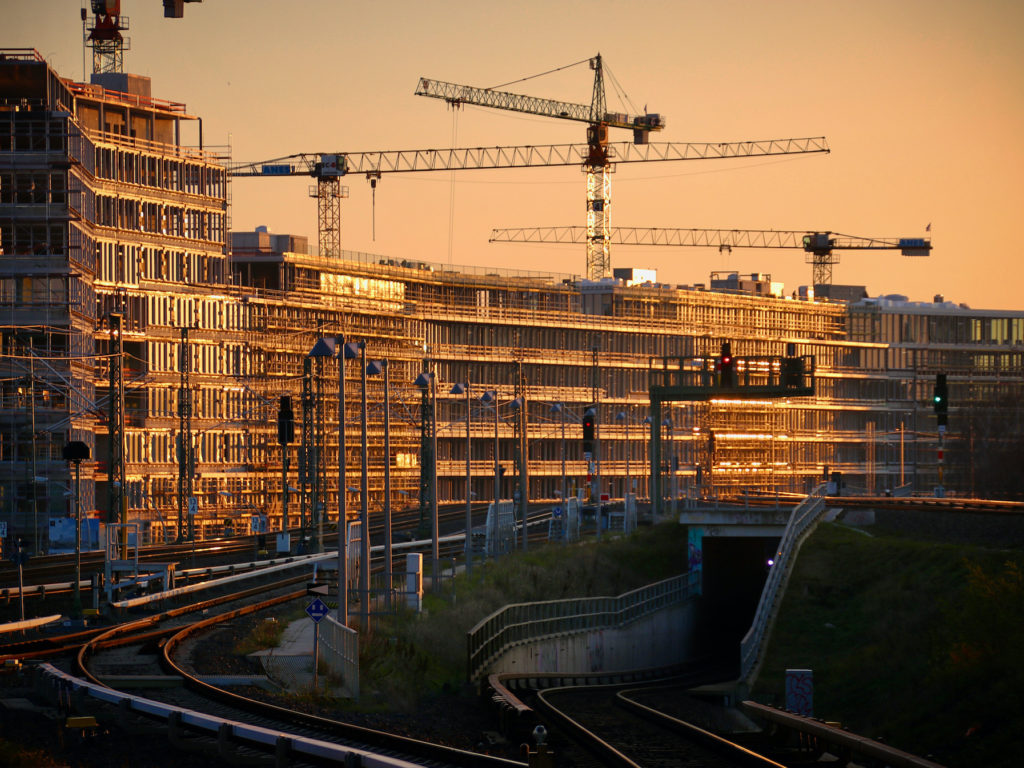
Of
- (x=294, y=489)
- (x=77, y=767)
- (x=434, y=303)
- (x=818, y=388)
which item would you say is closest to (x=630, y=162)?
(x=818, y=388)

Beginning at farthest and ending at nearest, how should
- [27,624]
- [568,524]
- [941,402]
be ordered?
[568,524] → [941,402] → [27,624]

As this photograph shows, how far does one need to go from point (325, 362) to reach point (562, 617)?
67631 mm

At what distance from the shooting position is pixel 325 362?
123750 millimetres

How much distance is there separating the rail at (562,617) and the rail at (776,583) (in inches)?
184

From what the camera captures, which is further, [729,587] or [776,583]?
[729,587]

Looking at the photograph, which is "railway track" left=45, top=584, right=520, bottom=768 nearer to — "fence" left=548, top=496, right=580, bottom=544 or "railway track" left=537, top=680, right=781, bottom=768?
"railway track" left=537, top=680, right=781, bottom=768

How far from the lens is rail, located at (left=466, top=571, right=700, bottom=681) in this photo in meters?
48.7

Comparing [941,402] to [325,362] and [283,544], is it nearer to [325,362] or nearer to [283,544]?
[283,544]

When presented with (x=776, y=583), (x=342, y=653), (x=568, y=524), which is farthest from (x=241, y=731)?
(x=568, y=524)

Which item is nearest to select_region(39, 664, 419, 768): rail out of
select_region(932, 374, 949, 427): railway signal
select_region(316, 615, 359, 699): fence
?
select_region(316, 615, 359, 699): fence

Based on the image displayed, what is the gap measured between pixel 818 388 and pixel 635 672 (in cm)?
12289

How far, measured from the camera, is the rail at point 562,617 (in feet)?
160

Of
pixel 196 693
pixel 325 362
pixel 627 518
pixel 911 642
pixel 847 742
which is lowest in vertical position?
pixel 911 642

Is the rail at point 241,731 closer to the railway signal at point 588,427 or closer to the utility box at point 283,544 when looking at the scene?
the railway signal at point 588,427
